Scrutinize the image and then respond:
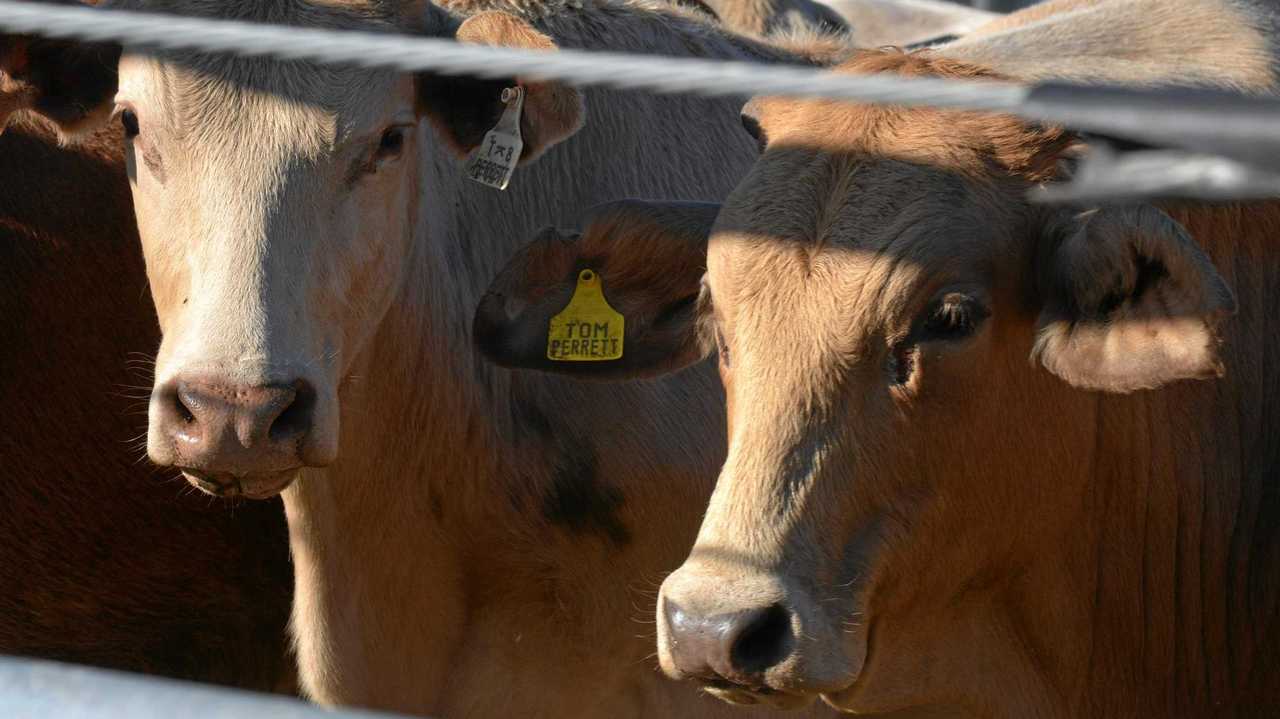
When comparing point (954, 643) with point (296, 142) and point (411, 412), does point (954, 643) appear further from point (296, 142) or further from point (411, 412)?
point (296, 142)

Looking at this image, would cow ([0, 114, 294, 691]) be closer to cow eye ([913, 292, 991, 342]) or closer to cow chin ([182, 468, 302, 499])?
→ cow chin ([182, 468, 302, 499])

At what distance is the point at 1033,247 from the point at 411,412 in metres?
1.60

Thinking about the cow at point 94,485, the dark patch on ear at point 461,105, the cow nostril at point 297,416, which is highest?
the dark patch on ear at point 461,105

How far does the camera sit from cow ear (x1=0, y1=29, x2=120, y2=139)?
3783 millimetres

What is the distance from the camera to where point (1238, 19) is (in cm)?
407

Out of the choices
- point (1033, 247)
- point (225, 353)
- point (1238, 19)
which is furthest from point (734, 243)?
point (1238, 19)

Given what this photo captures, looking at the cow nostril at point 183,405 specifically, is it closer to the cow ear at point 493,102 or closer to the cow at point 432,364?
the cow at point 432,364

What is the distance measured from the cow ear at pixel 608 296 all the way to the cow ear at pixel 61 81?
1065 millimetres

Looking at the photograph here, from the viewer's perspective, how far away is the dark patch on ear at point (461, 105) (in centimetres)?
370

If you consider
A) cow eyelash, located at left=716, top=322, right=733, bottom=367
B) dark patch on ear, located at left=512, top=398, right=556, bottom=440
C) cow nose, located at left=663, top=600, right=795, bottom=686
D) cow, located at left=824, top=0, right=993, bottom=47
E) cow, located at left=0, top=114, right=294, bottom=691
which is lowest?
Answer: cow, located at left=0, top=114, right=294, bottom=691

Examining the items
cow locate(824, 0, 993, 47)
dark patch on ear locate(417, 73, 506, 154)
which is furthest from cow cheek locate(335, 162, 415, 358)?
cow locate(824, 0, 993, 47)

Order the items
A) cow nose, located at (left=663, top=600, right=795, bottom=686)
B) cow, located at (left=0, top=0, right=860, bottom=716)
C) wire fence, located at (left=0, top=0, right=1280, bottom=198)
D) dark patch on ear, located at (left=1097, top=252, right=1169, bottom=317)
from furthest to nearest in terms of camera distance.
→ 1. cow, located at (left=0, top=0, right=860, bottom=716)
2. dark patch on ear, located at (left=1097, top=252, right=1169, bottom=317)
3. cow nose, located at (left=663, top=600, right=795, bottom=686)
4. wire fence, located at (left=0, top=0, right=1280, bottom=198)

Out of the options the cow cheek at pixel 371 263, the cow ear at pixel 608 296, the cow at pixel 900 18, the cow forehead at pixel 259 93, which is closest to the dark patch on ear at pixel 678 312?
the cow ear at pixel 608 296

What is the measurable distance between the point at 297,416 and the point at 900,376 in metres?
1.14
